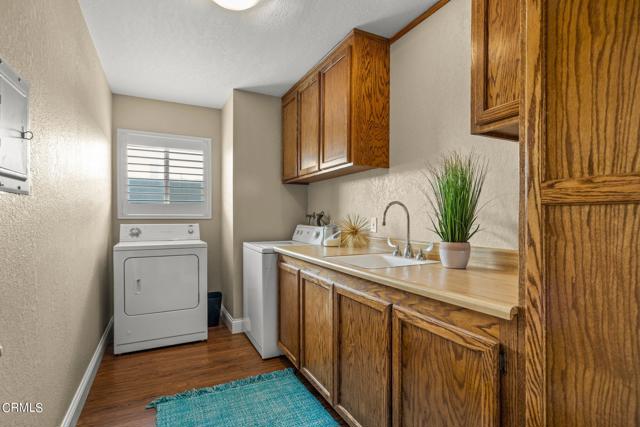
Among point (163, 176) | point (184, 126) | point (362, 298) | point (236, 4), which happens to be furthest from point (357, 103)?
point (163, 176)

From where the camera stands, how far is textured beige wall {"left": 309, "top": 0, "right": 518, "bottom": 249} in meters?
1.52

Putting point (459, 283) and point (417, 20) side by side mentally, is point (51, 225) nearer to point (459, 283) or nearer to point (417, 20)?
point (459, 283)

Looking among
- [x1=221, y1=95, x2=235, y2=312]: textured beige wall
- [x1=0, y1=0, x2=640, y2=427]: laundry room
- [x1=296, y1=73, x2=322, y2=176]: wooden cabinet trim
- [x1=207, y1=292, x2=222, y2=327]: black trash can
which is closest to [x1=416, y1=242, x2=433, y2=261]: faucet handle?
[x1=0, y1=0, x2=640, y2=427]: laundry room

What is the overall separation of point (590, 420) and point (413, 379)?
21.6 inches

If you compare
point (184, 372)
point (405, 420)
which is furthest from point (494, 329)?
point (184, 372)

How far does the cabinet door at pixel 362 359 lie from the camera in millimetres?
1325

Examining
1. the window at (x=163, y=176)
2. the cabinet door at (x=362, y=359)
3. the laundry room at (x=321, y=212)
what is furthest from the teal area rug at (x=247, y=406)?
the window at (x=163, y=176)

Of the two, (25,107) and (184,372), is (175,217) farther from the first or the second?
(25,107)

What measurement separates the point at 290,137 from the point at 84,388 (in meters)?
2.44

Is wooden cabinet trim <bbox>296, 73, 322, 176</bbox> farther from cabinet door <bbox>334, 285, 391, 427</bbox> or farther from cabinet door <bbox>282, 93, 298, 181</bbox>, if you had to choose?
cabinet door <bbox>334, 285, 391, 427</bbox>

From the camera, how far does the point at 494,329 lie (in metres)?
0.93

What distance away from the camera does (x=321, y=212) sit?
3.09 meters

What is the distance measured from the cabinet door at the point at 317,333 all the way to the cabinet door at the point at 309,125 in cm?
103

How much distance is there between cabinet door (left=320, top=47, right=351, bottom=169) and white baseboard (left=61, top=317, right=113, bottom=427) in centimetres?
207
